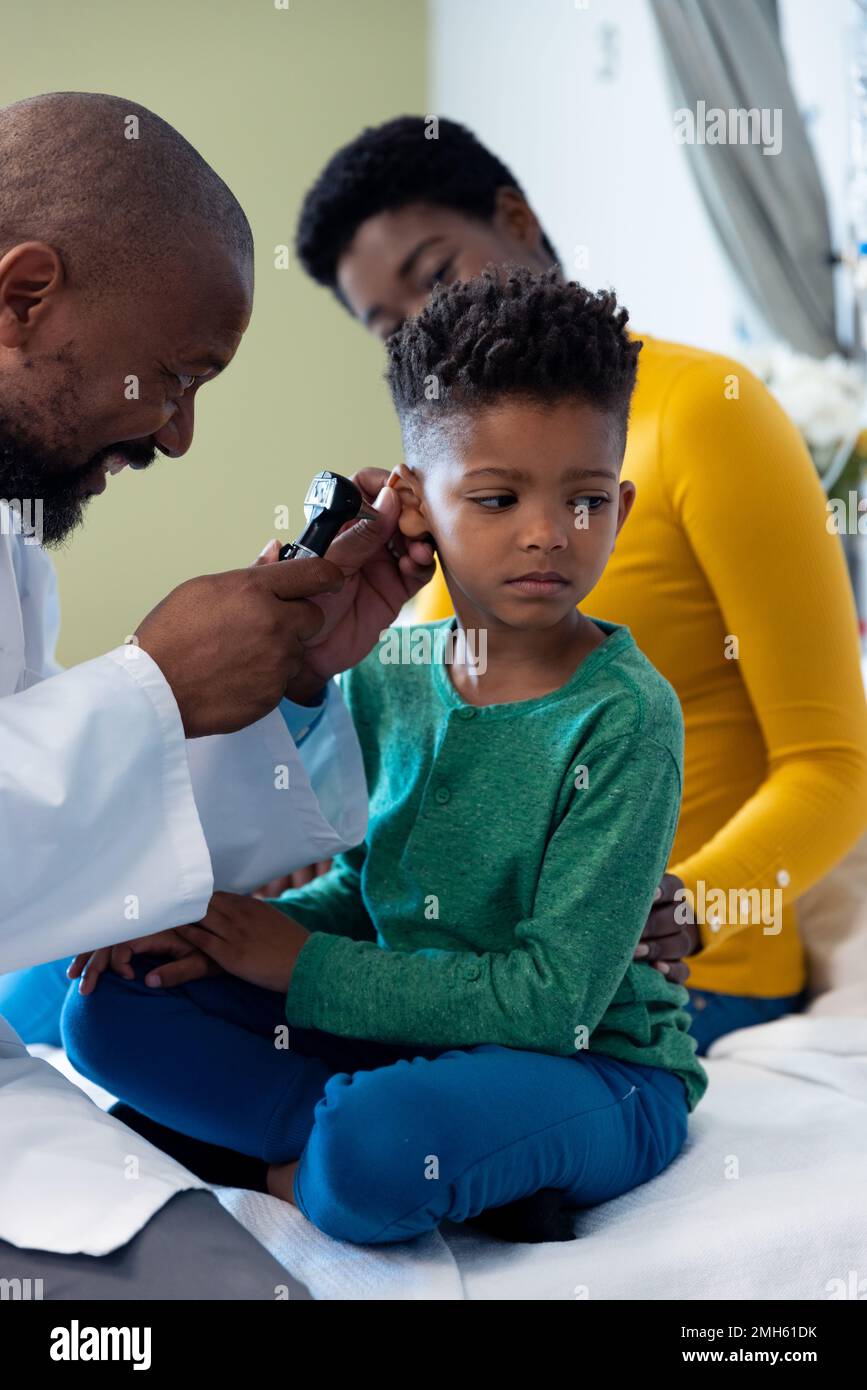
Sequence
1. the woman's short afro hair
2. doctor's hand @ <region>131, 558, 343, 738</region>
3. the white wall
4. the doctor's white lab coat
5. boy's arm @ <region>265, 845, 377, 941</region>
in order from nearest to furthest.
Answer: the doctor's white lab coat < doctor's hand @ <region>131, 558, 343, 738</region> < boy's arm @ <region>265, 845, 377, 941</region> < the woman's short afro hair < the white wall

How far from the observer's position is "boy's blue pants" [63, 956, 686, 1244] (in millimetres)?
928

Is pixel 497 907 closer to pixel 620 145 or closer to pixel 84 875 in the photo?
pixel 84 875

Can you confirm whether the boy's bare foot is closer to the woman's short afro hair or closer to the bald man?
the bald man

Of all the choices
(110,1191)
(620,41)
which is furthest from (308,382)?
(110,1191)

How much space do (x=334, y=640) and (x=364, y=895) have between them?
0.76 feet

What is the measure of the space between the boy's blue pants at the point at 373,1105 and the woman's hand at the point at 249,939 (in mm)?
41

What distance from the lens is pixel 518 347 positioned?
1086 mm

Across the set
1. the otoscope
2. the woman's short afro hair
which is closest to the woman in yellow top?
the woman's short afro hair

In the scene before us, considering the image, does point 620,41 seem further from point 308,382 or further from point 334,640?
point 334,640

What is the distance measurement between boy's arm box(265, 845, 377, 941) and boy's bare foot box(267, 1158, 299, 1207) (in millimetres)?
268

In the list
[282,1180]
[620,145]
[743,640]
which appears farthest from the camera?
[620,145]

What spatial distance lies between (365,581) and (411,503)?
0.27ft

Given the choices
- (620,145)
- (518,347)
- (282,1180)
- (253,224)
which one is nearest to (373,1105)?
(282,1180)

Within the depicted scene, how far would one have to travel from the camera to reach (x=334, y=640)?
1.20 m
